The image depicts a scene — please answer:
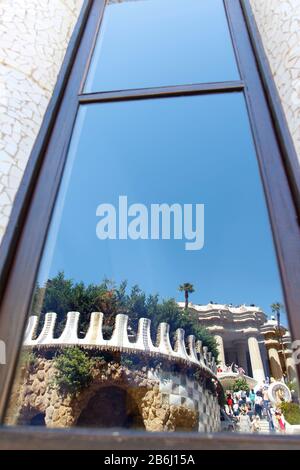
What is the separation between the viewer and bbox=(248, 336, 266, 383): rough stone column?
0.89 meters

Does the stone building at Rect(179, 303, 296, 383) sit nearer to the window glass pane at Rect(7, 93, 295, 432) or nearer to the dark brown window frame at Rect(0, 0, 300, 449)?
the window glass pane at Rect(7, 93, 295, 432)

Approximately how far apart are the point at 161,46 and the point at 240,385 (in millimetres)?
1688

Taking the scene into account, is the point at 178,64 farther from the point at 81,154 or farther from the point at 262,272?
the point at 262,272

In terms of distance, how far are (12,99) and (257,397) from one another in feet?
3.96

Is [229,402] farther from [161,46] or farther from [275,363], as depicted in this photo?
[161,46]

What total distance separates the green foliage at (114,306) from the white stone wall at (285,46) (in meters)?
0.84

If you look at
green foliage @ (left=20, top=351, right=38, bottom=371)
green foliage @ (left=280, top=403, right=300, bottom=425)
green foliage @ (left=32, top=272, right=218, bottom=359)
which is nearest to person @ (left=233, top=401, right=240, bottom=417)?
green foliage @ (left=280, top=403, right=300, bottom=425)

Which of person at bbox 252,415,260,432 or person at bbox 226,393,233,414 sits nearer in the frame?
person at bbox 252,415,260,432

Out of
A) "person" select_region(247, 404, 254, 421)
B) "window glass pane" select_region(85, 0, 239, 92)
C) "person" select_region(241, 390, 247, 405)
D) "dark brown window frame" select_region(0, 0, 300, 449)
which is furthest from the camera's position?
"window glass pane" select_region(85, 0, 239, 92)

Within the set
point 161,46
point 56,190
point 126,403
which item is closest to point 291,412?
point 56,190

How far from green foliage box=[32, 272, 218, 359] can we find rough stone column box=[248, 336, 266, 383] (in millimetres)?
162

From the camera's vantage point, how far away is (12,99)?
3.67 ft

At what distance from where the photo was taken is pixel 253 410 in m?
0.81

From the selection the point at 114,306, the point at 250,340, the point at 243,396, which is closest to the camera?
the point at 243,396
